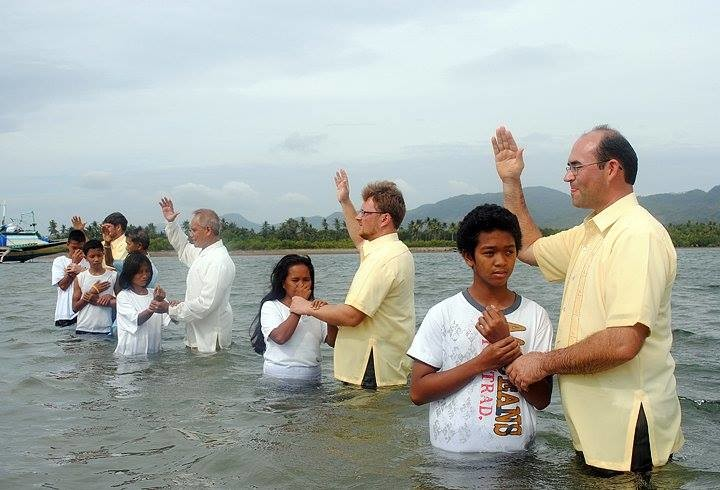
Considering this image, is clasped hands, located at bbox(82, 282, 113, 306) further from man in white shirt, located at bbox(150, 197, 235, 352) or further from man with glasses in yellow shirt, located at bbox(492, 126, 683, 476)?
man with glasses in yellow shirt, located at bbox(492, 126, 683, 476)

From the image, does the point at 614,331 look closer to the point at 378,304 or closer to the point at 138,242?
the point at 378,304

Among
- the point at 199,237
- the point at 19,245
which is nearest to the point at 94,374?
the point at 199,237

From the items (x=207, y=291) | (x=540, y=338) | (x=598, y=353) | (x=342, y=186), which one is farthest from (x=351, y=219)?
(x=598, y=353)

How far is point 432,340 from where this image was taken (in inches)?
181

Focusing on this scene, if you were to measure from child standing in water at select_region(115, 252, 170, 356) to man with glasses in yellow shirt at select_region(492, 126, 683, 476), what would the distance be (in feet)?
20.5

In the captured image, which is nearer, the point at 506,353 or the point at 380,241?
the point at 506,353

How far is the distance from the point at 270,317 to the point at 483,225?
3710 millimetres

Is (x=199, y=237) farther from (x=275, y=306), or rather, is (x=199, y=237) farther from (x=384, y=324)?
(x=384, y=324)

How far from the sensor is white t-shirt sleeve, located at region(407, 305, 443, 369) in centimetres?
458

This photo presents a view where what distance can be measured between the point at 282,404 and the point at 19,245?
245 ft

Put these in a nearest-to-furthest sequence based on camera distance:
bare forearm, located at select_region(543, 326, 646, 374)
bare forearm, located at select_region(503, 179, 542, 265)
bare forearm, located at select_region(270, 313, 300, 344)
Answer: bare forearm, located at select_region(543, 326, 646, 374) < bare forearm, located at select_region(503, 179, 542, 265) < bare forearm, located at select_region(270, 313, 300, 344)

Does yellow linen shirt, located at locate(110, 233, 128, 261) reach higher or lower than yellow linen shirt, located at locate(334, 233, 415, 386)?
higher

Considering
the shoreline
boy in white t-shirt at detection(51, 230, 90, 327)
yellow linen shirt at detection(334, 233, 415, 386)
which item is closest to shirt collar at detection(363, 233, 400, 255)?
yellow linen shirt at detection(334, 233, 415, 386)

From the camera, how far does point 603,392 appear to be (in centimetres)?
434
